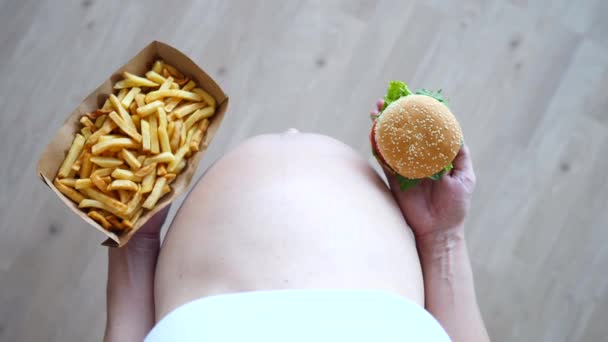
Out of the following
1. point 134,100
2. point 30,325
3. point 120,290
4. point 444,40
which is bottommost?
point 30,325

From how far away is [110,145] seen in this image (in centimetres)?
118

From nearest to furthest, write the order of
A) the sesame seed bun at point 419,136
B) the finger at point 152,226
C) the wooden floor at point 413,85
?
the sesame seed bun at point 419,136
the finger at point 152,226
the wooden floor at point 413,85

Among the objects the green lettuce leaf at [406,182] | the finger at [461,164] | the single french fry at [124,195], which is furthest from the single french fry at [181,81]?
the finger at [461,164]

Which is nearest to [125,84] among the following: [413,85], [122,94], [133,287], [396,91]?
[122,94]

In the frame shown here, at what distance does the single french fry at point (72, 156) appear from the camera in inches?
48.3

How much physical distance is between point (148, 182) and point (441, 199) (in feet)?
2.37

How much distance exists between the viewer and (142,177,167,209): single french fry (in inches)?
48.1

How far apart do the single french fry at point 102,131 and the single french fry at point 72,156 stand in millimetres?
21

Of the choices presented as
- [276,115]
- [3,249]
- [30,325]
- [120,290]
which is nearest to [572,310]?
[276,115]

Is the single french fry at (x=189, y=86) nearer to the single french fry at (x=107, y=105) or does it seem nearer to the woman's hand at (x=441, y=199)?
the single french fry at (x=107, y=105)

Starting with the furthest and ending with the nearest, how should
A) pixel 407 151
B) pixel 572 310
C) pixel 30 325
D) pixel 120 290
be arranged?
pixel 572 310
pixel 30 325
pixel 120 290
pixel 407 151

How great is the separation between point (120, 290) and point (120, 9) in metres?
1.09

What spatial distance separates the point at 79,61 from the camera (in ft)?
6.06

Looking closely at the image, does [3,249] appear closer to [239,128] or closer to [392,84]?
[239,128]
